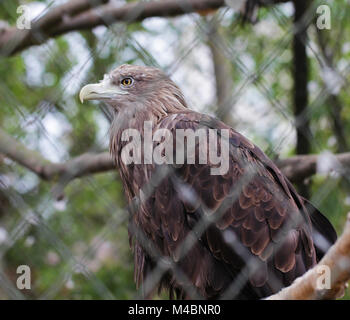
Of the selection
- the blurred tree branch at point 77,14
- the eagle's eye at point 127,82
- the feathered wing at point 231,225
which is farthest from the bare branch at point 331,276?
the blurred tree branch at point 77,14

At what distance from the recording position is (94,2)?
296 centimetres

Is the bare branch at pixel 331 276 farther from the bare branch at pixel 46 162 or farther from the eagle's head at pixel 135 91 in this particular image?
the bare branch at pixel 46 162

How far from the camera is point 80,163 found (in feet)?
10.2

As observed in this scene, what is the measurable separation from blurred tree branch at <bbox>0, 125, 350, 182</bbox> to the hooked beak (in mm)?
403

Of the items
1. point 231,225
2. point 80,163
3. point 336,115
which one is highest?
point 336,115

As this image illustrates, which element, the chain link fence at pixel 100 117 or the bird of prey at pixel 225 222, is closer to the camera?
the bird of prey at pixel 225 222

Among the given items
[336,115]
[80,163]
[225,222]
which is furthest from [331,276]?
[336,115]

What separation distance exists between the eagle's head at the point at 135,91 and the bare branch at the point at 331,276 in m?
1.52

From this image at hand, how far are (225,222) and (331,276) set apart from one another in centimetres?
112

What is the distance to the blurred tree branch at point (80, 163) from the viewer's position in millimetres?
3039

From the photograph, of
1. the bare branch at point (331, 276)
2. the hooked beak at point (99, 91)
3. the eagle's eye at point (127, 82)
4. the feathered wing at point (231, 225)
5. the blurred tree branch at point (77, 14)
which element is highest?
the blurred tree branch at point (77, 14)

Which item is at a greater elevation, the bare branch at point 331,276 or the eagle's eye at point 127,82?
the eagle's eye at point 127,82

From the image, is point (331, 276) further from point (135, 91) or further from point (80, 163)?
point (80, 163)
